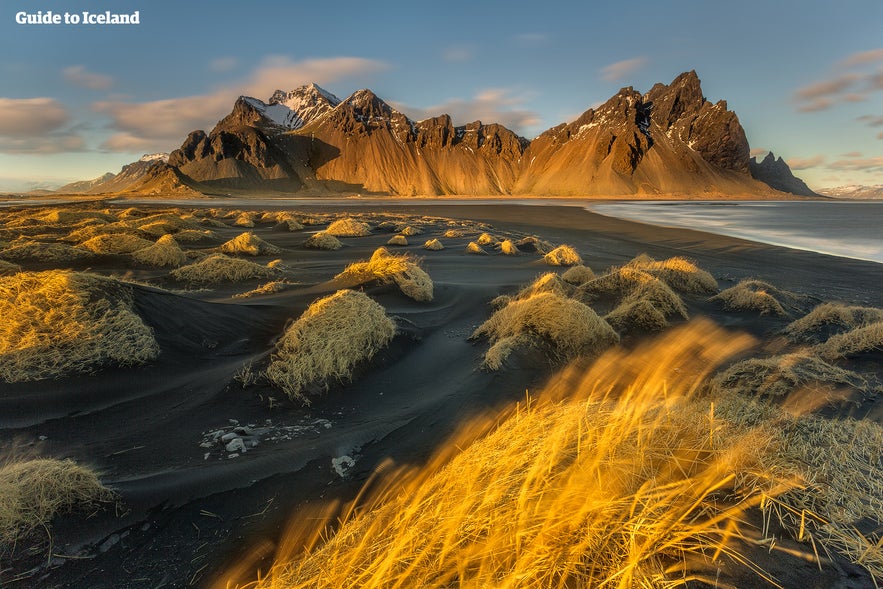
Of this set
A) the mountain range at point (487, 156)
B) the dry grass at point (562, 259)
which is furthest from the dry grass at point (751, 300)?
the mountain range at point (487, 156)

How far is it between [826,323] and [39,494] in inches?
447

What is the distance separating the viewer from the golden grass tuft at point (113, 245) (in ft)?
43.2

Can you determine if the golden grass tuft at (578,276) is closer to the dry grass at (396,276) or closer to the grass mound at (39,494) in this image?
the dry grass at (396,276)

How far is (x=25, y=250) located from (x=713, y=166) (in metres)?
205

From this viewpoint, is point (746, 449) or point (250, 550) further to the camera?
point (250, 550)

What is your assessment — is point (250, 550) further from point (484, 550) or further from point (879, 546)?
point (879, 546)

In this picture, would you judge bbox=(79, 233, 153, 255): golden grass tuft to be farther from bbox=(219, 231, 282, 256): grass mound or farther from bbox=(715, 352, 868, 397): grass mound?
bbox=(715, 352, 868, 397): grass mound

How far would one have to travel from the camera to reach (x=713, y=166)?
550ft

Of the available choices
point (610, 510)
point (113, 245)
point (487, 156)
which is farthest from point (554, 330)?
point (487, 156)

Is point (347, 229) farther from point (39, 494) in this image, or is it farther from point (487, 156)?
point (487, 156)

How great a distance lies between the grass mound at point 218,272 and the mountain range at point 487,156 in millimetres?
143801

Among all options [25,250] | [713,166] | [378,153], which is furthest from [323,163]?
[25,250]

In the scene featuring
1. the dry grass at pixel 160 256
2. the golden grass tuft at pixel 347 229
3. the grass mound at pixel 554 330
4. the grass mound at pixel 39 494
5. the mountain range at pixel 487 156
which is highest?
the mountain range at pixel 487 156

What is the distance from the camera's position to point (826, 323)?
25.7ft
